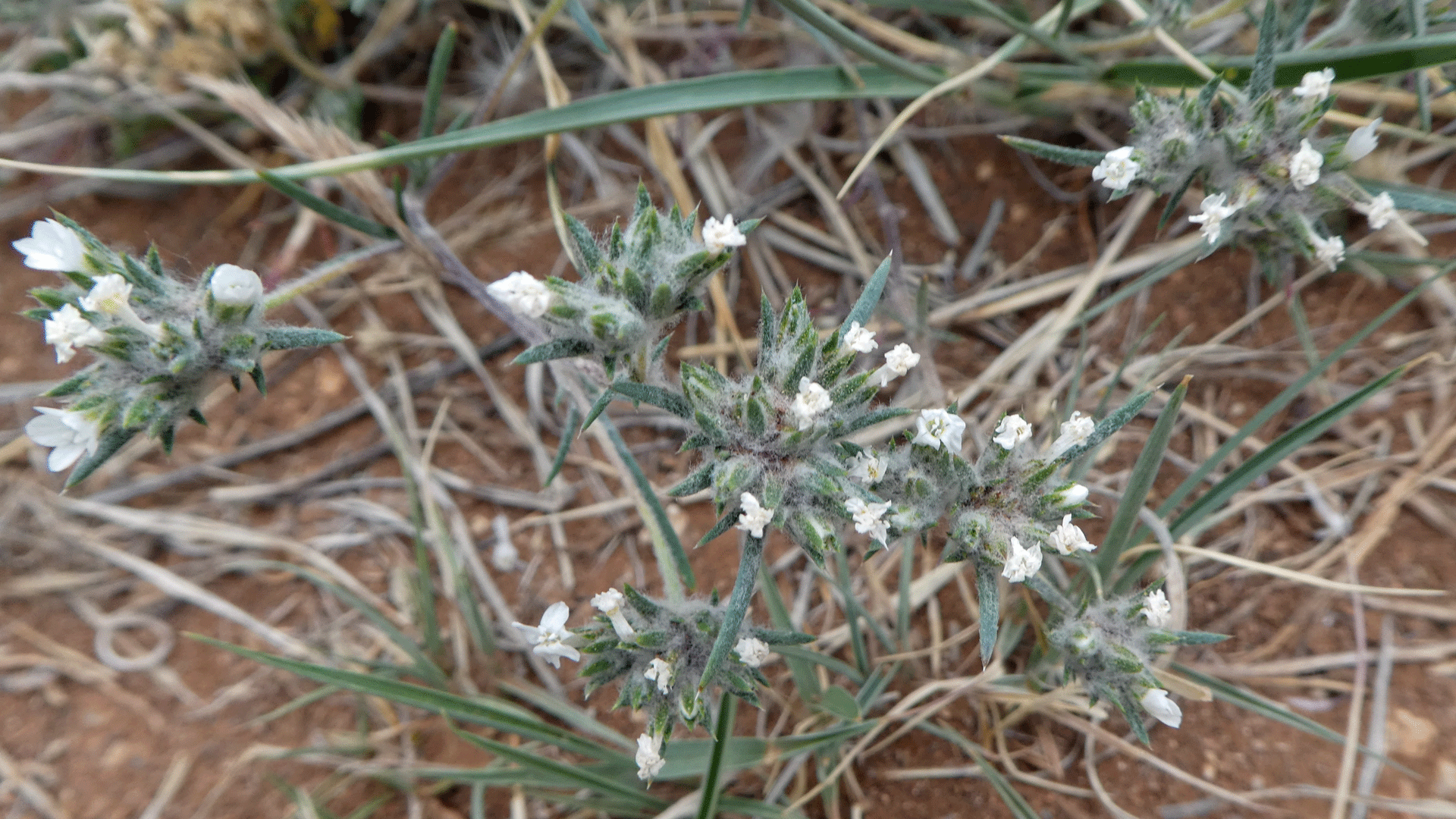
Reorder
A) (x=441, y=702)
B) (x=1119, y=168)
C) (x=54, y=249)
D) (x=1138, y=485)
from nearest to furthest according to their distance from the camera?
1. (x=54, y=249)
2. (x=1119, y=168)
3. (x=1138, y=485)
4. (x=441, y=702)

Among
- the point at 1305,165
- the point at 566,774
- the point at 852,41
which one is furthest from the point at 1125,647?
the point at 852,41

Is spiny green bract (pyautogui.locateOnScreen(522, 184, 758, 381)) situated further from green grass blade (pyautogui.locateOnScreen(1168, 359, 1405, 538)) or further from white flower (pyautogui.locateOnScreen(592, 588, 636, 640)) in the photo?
green grass blade (pyautogui.locateOnScreen(1168, 359, 1405, 538))

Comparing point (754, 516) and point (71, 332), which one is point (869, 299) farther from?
A: point (71, 332)

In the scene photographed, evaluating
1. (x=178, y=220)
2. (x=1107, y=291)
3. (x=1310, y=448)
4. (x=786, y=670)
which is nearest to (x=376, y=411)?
(x=178, y=220)

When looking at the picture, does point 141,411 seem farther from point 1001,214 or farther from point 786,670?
point 1001,214

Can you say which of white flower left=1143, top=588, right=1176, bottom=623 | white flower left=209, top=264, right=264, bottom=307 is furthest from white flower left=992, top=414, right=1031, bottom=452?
white flower left=209, top=264, right=264, bottom=307

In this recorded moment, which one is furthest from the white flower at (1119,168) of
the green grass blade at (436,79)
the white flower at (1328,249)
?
the green grass blade at (436,79)
